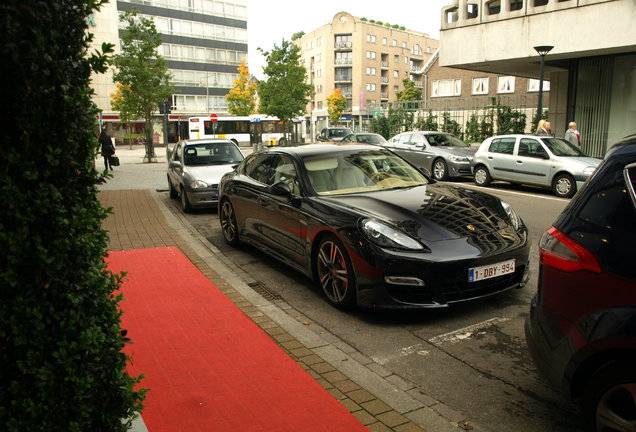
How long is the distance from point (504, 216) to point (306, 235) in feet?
6.65

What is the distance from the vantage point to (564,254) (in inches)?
109

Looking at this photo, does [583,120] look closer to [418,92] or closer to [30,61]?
[30,61]

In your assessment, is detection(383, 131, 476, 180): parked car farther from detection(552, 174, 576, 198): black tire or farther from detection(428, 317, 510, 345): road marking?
detection(428, 317, 510, 345): road marking

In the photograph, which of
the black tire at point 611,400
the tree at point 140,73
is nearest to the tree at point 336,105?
the tree at point 140,73

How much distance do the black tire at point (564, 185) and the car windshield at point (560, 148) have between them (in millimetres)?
772

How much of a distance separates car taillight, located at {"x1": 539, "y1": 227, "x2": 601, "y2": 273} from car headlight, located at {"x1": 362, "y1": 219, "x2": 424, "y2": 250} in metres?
1.60

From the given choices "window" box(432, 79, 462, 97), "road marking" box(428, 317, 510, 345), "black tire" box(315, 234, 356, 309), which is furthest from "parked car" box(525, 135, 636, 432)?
"window" box(432, 79, 462, 97)

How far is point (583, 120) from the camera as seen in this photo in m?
21.2

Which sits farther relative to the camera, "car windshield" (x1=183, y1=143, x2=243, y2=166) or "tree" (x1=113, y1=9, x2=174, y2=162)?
"tree" (x1=113, y1=9, x2=174, y2=162)

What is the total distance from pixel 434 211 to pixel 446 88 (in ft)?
166

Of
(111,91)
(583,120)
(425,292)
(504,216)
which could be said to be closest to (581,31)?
(583,120)

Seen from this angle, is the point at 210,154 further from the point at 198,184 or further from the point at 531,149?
the point at 531,149

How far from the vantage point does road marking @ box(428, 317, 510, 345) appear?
14.2 ft

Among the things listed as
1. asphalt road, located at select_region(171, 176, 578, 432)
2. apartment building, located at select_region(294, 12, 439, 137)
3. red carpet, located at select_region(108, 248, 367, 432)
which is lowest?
asphalt road, located at select_region(171, 176, 578, 432)
